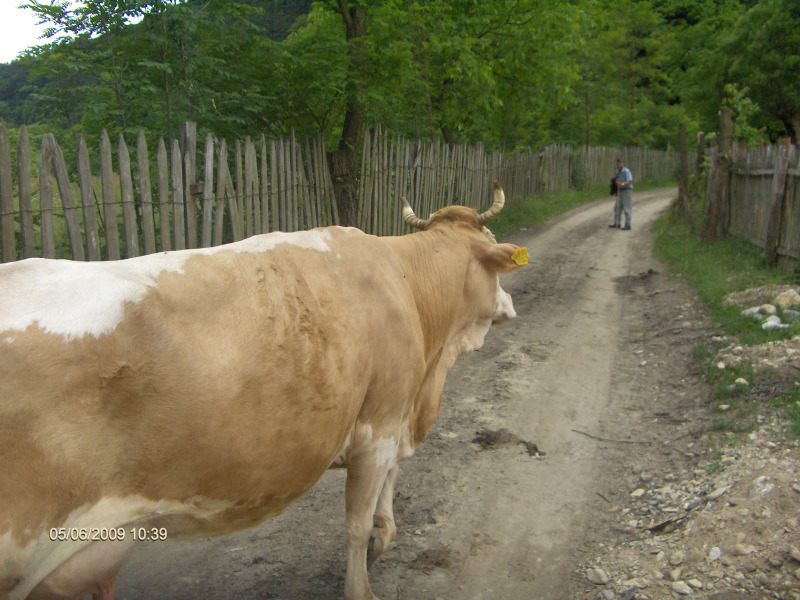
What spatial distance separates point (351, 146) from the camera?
9336 millimetres

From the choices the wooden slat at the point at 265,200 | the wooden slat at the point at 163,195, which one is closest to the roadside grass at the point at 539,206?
the wooden slat at the point at 265,200

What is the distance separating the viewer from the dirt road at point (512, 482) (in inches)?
138

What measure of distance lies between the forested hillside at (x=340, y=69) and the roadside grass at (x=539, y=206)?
87.8 inches

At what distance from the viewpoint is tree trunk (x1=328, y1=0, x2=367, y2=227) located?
9211 millimetres

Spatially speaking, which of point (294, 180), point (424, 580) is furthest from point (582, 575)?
point (294, 180)

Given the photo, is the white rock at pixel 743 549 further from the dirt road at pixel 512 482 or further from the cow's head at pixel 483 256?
the cow's head at pixel 483 256

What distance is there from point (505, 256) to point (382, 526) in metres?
1.75

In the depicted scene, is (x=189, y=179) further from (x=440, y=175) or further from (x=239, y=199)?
(x=440, y=175)

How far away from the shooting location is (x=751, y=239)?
37.2 ft

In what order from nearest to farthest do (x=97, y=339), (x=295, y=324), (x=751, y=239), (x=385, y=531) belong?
(x=97, y=339) < (x=295, y=324) < (x=385, y=531) < (x=751, y=239)

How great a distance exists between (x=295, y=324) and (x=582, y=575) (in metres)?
2.24

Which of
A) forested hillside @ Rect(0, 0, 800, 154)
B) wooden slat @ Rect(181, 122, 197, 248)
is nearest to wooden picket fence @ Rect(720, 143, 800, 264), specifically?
forested hillside @ Rect(0, 0, 800, 154)

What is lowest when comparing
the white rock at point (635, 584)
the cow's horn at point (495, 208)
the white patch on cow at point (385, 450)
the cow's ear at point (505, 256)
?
the white rock at point (635, 584)

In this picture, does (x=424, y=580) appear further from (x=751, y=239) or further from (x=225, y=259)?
(x=751, y=239)
